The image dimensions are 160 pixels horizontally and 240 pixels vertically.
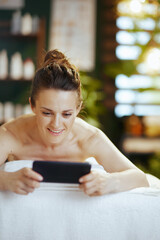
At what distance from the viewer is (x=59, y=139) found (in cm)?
127

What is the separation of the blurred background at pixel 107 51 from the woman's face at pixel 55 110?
8.96ft

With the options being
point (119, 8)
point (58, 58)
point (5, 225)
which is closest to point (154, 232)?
point (5, 225)

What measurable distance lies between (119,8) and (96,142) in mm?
3389

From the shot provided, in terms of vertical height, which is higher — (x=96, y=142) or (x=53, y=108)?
(x=53, y=108)

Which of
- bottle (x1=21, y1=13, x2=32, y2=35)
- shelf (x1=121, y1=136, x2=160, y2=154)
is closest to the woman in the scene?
shelf (x1=121, y1=136, x2=160, y2=154)

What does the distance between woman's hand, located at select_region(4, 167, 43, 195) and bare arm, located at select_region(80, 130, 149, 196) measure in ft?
0.46

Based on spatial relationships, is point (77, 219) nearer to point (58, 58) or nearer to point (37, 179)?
point (37, 179)

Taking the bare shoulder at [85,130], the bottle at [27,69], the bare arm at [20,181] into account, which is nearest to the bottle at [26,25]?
the bottle at [27,69]

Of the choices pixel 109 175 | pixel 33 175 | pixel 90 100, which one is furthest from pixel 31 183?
pixel 90 100

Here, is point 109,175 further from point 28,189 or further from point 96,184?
point 28,189

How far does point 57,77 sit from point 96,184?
483 millimetres

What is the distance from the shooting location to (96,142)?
1.32 m

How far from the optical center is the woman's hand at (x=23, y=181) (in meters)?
0.84

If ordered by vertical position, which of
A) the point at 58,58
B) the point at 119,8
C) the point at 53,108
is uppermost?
the point at 119,8
